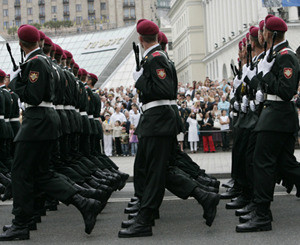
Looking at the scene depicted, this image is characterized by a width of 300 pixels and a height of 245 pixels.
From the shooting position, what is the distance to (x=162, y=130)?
7.31 m

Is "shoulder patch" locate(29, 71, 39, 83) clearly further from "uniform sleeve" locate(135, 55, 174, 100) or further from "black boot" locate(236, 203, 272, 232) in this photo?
"black boot" locate(236, 203, 272, 232)

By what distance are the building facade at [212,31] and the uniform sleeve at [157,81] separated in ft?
133

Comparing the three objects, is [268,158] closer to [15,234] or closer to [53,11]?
[15,234]

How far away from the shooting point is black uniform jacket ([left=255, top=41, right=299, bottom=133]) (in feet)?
23.6

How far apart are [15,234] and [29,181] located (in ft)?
1.91

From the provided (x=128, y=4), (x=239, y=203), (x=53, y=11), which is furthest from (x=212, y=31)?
(x=239, y=203)

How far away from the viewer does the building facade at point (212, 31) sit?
186 ft

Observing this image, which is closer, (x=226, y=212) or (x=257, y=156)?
(x=257, y=156)

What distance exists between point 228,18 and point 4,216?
60.7 metres

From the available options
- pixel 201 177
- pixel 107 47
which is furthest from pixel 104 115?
pixel 107 47

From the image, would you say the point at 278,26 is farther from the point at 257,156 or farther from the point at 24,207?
the point at 24,207

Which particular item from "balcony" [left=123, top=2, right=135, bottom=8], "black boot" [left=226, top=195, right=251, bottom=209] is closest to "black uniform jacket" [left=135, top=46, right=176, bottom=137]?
"black boot" [left=226, top=195, right=251, bottom=209]

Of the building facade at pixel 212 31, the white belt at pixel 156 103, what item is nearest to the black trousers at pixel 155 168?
the white belt at pixel 156 103

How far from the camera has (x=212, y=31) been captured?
254 feet
